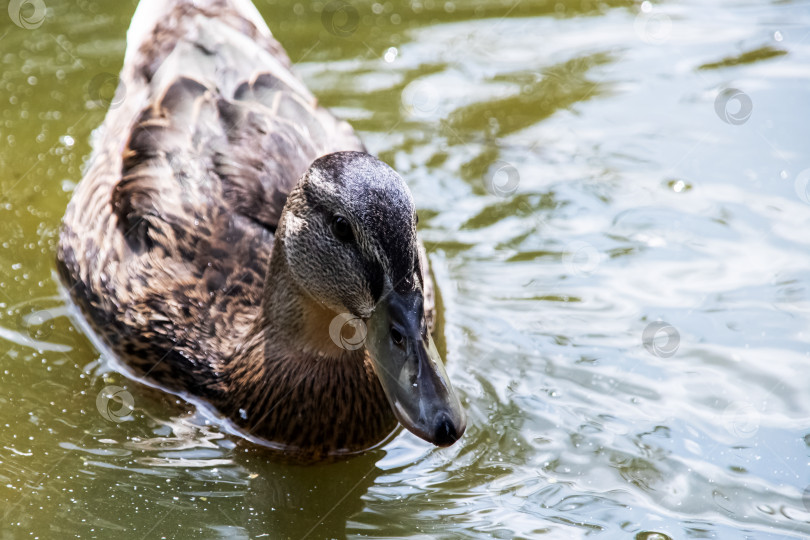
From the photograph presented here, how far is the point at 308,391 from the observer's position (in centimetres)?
474

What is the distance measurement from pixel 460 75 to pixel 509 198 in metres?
1.49

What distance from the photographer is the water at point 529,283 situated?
4414mm

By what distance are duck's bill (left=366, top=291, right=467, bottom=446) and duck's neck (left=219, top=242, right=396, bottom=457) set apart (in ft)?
2.44

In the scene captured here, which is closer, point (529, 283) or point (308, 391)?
point (308, 391)

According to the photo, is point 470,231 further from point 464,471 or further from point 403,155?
point 464,471

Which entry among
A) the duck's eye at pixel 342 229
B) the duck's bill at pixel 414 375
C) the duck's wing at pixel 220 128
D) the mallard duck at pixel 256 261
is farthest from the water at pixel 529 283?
the duck's eye at pixel 342 229

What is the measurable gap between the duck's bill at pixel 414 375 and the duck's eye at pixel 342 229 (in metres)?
0.32

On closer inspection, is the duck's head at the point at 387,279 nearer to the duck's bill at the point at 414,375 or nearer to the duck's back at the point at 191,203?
the duck's bill at the point at 414,375

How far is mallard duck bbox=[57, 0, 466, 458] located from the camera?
3961mm

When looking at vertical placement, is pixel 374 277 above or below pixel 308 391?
above

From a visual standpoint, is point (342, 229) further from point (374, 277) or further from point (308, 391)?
point (308, 391)

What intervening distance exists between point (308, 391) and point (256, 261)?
2.36 feet

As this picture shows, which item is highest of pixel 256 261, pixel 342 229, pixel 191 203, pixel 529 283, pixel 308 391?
pixel 342 229

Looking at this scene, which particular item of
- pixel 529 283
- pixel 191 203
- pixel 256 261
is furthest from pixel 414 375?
pixel 529 283
